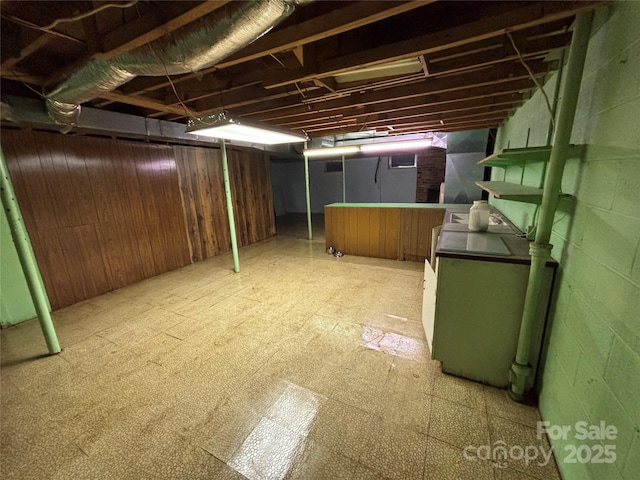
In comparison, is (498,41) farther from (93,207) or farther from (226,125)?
(93,207)

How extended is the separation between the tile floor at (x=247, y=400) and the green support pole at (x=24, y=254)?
239 millimetres

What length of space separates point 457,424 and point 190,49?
100 inches

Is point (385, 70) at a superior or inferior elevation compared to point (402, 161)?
superior

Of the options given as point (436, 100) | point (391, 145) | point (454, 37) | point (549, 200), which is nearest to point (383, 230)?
point (391, 145)

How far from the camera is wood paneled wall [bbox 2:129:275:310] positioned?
9.35ft

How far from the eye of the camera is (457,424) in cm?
149

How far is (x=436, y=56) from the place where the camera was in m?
1.72

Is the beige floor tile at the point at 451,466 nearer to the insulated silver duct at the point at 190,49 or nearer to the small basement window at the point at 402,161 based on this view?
the insulated silver duct at the point at 190,49

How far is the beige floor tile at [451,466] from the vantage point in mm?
1229

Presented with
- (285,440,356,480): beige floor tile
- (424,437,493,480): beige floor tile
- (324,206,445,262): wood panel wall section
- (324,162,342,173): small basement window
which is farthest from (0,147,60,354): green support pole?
(324,162,342,173): small basement window

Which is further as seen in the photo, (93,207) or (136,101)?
(93,207)

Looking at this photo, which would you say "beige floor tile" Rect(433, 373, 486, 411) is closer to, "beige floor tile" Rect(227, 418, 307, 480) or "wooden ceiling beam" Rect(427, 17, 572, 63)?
"beige floor tile" Rect(227, 418, 307, 480)

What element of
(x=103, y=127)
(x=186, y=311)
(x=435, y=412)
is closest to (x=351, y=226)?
(x=186, y=311)

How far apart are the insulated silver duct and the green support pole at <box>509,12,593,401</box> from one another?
53.1 inches
